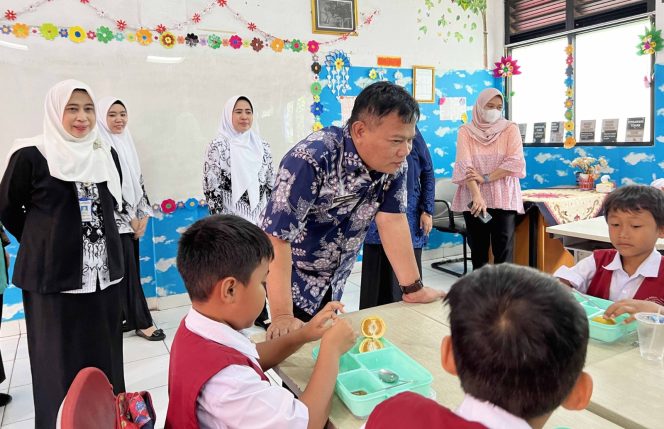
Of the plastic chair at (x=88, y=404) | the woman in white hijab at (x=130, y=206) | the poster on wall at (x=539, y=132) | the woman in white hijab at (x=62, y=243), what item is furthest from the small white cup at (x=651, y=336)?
the poster on wall at (x=539, y=132)

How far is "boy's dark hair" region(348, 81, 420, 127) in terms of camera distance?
1412 mm

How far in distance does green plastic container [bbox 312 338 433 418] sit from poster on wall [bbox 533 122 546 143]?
458cm

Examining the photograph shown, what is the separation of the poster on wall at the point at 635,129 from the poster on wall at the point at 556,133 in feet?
2.15

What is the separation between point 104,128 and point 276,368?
2.66 m

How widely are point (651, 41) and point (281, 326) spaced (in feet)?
14.1

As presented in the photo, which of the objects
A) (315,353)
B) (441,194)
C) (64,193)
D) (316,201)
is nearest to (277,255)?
(316,201)

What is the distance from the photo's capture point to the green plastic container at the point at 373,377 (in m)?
0.97

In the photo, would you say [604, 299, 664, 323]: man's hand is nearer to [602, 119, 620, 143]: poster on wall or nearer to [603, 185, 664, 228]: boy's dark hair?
[603, 185, 664, 228]: boy's dark hair

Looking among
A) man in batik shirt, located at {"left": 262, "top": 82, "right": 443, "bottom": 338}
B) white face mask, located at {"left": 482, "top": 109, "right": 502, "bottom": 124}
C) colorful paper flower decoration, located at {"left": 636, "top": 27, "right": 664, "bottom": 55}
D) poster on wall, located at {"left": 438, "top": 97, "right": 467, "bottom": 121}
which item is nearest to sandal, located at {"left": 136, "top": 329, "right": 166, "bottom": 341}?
man in batik shirt, located at {"left": 262, "top": 82, "right": 443, "bottom": 338}

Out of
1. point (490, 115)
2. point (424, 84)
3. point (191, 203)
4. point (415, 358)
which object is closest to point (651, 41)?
point (490, 115)

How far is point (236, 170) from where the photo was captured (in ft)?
11.5

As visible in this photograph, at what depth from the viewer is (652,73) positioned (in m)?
4.18

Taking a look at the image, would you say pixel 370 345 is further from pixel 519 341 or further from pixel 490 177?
pixel 490 177

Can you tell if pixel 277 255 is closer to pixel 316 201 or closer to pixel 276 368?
pixel 316 201
